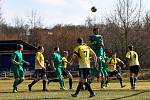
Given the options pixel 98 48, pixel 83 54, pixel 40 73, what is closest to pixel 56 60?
pixel 40 73

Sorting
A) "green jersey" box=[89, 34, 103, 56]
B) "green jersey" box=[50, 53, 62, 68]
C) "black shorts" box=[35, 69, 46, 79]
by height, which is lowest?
"black shorts" box=[35, 69, 46, 79]

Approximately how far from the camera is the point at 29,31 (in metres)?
94.1

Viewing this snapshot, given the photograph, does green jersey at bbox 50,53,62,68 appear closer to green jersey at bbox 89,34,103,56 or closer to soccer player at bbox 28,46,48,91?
soccer player at bbox 28,46,48,91

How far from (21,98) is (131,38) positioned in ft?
157

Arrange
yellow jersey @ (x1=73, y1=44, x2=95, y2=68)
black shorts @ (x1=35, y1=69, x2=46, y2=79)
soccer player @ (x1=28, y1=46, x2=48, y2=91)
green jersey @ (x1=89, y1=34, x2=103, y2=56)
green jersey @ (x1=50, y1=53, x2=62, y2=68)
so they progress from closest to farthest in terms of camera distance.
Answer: yellow jersey @ (x1=73, y1=44, x2=95, y2=68)
green jersey @ (x1=89, y1=34, x2=103, y2=56)
soccer player @ (x1=28, y1=46, x2=48, y2=91)
black shorts @ (x1=35, y1=69, x2=46, y2=79)
green jersey @ (x1=50, y1=53, x2=62, y2=68)

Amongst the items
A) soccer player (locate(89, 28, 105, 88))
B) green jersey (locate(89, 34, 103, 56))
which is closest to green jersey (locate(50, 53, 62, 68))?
soccer player (locate(89, 28, 105, 88))

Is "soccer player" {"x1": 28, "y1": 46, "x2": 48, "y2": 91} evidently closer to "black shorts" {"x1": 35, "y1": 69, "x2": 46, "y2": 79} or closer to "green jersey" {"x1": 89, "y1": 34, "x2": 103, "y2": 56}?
"black shorts" {"x1": 35, "y1": 69, "x2": 46, "y2": 79}

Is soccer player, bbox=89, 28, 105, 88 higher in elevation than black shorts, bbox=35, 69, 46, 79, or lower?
higher

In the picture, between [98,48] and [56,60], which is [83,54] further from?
[56,60]

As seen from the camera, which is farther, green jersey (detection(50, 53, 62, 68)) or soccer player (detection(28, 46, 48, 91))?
green jersey (detection(50, 53, 62, 68))

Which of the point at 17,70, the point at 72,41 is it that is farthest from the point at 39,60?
the point at 72,41

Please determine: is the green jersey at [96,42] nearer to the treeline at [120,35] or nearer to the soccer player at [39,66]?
the soccer player at [39,66]

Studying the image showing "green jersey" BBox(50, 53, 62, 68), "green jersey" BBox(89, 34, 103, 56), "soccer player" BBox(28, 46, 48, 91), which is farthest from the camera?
"green jersey" BBox(50, 53, 62, 68)

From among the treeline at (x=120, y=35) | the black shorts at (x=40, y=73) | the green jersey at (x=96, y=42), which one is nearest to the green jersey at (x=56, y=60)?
the black shorts at (x=40, y=73)
